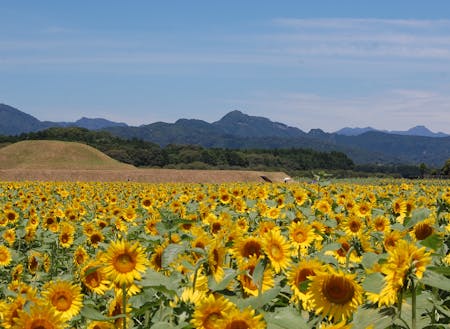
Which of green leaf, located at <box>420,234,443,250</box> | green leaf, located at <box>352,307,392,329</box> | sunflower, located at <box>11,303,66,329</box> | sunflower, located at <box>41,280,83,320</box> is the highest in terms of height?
green leaf, located at <box>420,234,443,250</box>

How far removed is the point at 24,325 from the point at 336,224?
4.92m

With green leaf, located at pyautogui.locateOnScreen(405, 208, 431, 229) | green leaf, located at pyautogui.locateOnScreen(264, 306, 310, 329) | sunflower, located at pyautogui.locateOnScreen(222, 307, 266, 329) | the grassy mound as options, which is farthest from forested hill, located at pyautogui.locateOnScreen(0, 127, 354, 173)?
sunflower, located at pyautogui.locateOnScreen(222, 307, 266, 329)

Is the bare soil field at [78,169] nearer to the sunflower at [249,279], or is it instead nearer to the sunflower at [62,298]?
the sunflower at [62,298]

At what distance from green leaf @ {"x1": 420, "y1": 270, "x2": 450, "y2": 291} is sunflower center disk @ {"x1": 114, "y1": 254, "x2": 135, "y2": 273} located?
1.31 meters

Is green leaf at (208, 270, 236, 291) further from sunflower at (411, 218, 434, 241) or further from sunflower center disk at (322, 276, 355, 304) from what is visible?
sunflower at (411, 218, 434, 241)

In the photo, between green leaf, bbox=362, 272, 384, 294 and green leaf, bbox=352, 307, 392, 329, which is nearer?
green leaf, bbox=352, 307, 392, 329

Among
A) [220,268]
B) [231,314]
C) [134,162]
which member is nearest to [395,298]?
[231,314]

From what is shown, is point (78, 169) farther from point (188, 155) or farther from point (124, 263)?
point (124, 263)

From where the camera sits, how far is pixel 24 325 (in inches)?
91.7

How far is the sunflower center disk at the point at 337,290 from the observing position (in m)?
2.26

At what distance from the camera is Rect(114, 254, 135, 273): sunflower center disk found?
279 centimetres

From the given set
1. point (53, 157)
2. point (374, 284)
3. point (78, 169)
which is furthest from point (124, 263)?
point (53, 157)

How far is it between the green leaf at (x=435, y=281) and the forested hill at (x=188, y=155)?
102196 mm

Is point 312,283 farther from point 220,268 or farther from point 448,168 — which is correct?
point 448,168
